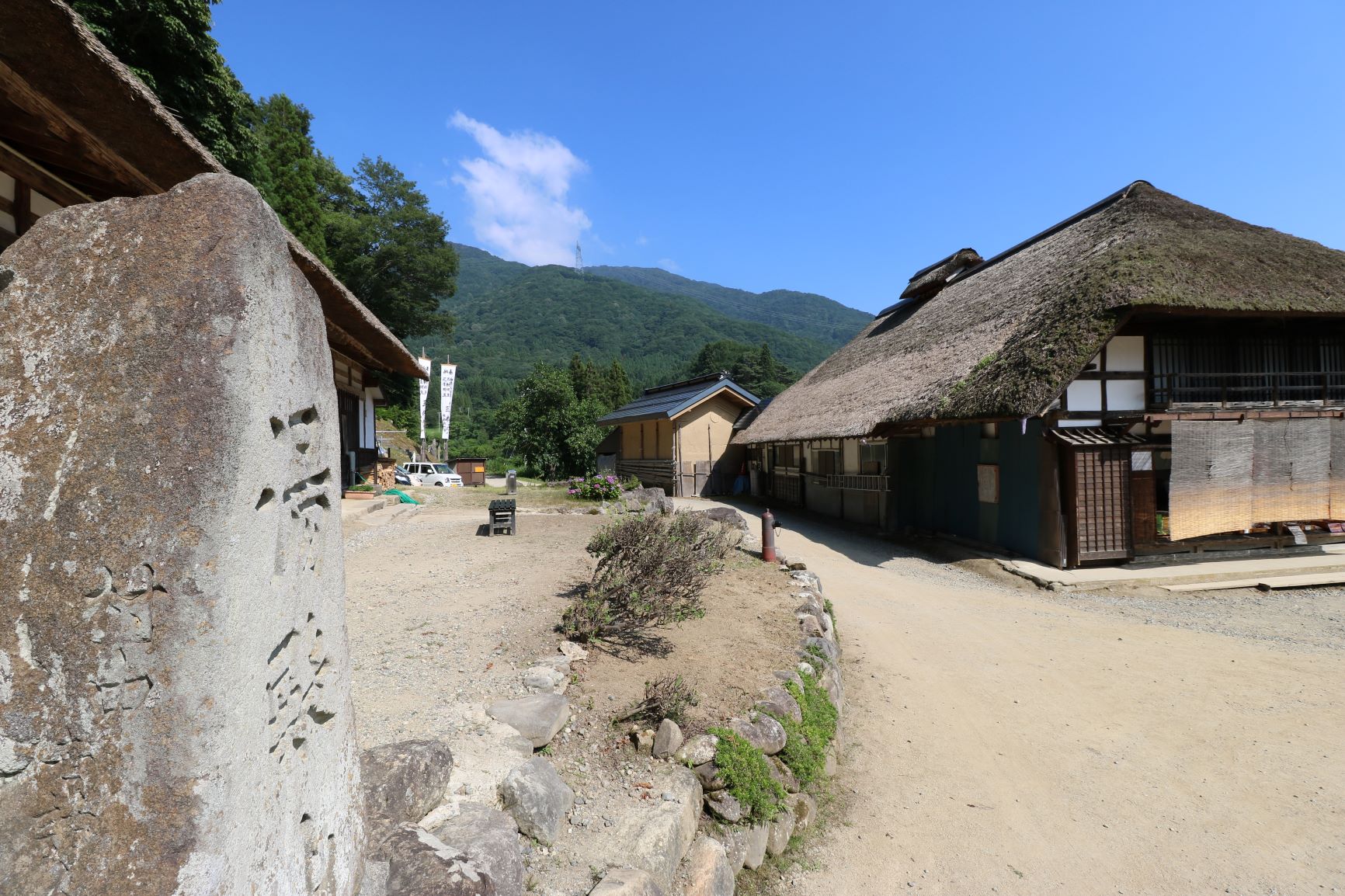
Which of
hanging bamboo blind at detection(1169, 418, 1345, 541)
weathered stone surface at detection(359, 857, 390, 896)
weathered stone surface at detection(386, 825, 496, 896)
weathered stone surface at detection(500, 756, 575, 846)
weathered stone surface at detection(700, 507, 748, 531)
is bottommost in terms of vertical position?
weathered stone surface at detection(500, 756, 575, 846)

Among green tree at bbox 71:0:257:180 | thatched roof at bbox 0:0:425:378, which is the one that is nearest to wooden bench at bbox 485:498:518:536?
thatched roof at bbox 0:0:425:378

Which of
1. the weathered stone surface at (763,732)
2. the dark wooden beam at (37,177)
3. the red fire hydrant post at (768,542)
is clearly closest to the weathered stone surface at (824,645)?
Result: the weathered stone surface at (763,732)

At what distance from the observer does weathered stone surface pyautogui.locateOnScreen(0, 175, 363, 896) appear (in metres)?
1.21

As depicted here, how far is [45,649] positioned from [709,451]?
20346mm

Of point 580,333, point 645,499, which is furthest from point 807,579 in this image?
point 580,333

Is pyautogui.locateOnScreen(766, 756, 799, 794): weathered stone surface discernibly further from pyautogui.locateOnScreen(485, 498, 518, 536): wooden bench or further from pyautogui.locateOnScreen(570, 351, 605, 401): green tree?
pyautogui.locateOnScreen(570, 351, 605, 401): green tree

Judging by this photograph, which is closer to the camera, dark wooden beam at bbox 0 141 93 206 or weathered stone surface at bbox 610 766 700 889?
weathered stone surface at bbox 610 766 700 889

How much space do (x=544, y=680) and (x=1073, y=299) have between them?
9.64m

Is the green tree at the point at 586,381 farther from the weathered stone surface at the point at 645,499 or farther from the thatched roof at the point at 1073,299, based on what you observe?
the thatched roof at the point at 1073,299

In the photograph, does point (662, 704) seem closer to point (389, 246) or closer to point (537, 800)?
point (537, 800)

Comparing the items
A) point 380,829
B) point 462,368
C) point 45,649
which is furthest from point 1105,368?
point 462,368

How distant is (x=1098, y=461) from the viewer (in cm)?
955

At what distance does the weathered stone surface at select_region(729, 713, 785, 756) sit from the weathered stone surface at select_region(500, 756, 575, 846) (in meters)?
1.25

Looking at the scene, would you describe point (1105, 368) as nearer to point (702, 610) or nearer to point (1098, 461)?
point (1098, 461)
